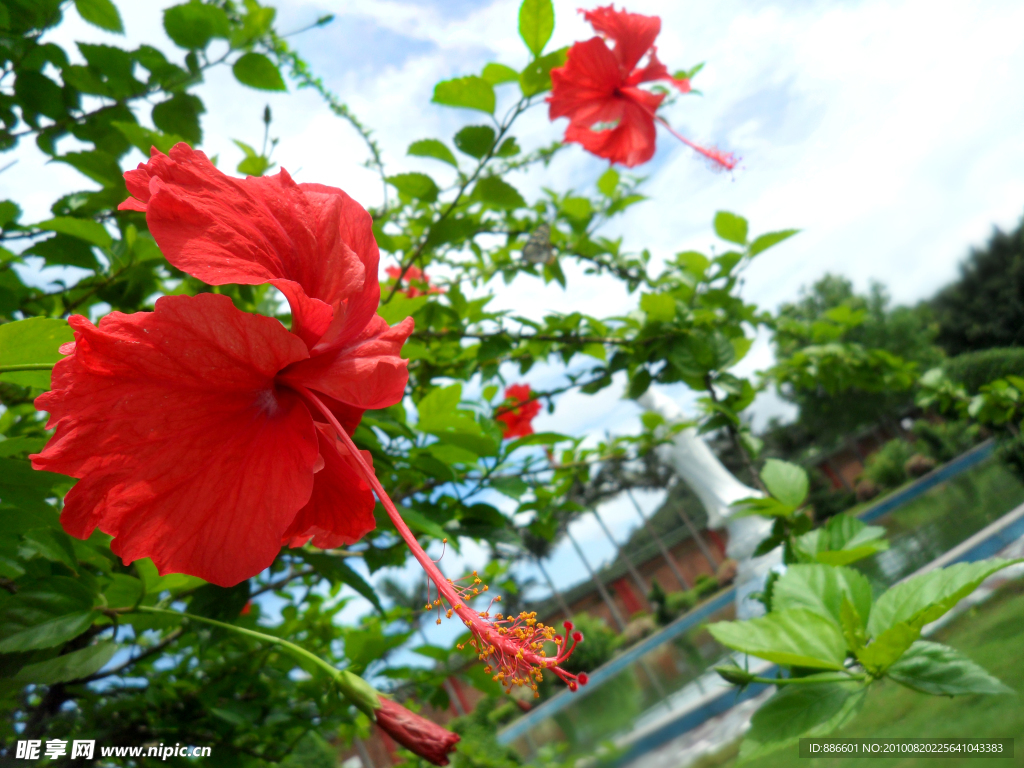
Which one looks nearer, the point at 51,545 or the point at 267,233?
the point at 267,233

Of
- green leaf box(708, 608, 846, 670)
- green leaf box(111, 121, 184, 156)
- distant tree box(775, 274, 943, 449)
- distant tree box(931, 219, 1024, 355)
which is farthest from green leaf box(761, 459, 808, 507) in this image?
distant tree box(775, 274, 943, 449)

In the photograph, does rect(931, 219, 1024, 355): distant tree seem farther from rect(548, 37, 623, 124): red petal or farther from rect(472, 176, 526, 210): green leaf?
rect(472, 176, 526, 210): green leaf

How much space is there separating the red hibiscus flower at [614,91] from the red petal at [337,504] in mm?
925

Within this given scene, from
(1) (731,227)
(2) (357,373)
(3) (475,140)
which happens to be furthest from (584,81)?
(2) (357,373)

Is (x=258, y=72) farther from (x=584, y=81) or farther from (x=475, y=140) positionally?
(x=584, y=81)

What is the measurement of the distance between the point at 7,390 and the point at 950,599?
1.13 meters

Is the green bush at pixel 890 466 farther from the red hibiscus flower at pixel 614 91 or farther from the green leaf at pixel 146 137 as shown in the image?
the green leaf at pixel 146 137

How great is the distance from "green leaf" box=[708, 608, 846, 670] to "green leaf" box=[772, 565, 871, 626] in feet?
0.13

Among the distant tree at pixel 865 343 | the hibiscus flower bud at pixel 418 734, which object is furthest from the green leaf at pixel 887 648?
the distant tree at pixel 865 343

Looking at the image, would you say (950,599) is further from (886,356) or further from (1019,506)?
(1019,506)

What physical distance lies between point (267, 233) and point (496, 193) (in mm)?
704

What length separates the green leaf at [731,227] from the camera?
1432 millimetres

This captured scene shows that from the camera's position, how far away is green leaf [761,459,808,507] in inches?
39.2

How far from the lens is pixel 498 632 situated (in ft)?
1.74
